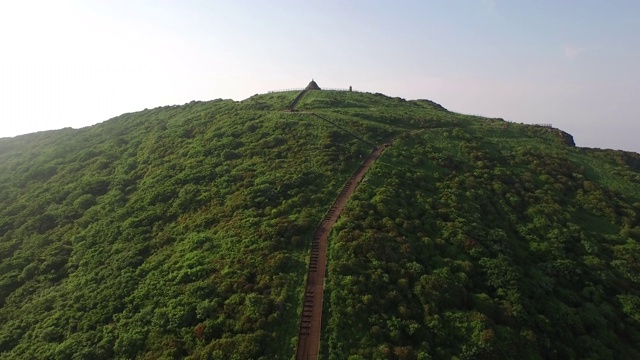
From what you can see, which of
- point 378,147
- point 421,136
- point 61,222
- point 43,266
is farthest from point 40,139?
point 421,136

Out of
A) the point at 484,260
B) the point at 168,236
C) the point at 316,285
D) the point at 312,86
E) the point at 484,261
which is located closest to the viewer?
the point at 316,285

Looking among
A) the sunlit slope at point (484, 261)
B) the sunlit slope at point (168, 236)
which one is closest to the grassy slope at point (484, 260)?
the sunlit slope at point (484, 261)

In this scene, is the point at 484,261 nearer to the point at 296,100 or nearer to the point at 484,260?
the point at 484,260

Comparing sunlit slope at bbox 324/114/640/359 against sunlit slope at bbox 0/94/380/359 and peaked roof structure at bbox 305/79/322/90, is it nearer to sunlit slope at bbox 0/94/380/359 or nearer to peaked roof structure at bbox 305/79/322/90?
sunlit slope at bbox 0/94/380/359

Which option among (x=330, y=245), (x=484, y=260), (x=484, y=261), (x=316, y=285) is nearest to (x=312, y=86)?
(x=330, y=245)

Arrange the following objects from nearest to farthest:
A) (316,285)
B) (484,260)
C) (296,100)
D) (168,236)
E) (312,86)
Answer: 1. (316,285)
2. (484,260)
3. (168,236)
4. (296,100)
5. (312,86)

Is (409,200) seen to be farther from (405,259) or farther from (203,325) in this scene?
(203,325)
